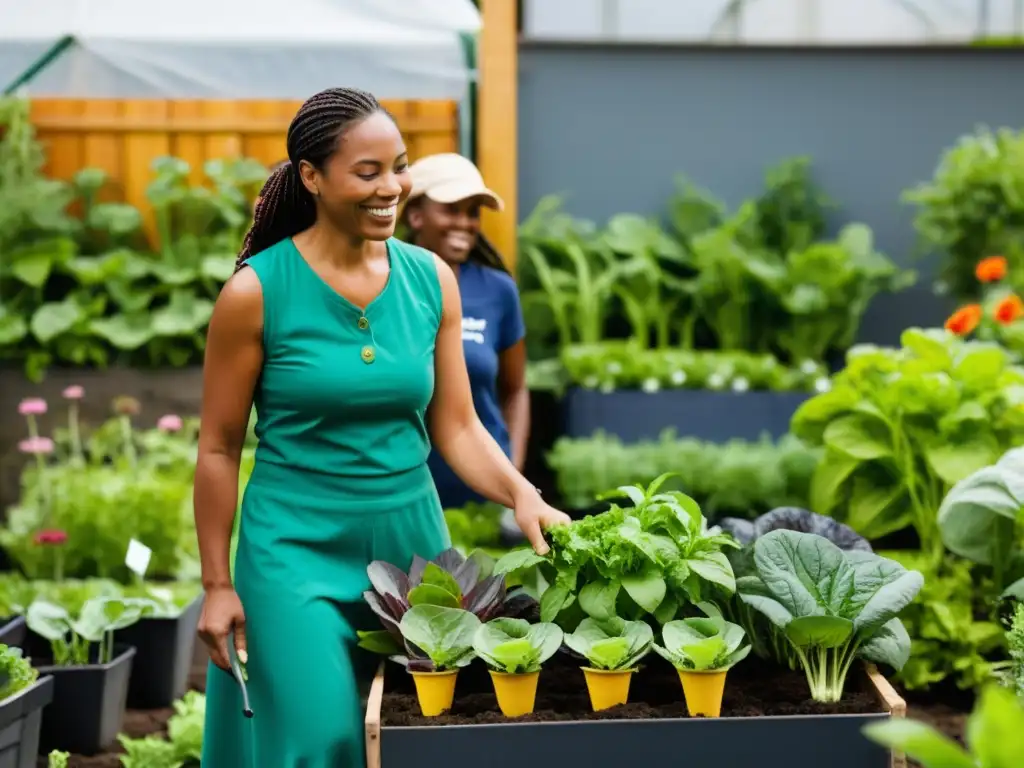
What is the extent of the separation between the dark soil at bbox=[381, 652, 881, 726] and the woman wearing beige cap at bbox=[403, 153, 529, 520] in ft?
4.74

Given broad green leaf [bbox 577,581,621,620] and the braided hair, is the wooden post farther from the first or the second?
broad green leaf [bbox 577,581,621,620]

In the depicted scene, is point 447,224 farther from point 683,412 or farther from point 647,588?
point 683,412

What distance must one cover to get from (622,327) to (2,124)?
3.12 metres

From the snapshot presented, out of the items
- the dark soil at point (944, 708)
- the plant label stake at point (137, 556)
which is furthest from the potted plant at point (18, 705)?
the dark soil at point (944, 708)

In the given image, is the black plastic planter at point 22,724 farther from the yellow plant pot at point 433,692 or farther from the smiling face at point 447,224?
the smiling face at point 447,224

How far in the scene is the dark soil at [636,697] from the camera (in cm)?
196

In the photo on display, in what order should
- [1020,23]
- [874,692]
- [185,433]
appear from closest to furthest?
[874,692] < [185,433] < [1020,23]

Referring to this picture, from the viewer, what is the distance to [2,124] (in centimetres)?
643

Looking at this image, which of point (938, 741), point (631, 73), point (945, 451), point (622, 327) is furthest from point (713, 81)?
point (938, 741)

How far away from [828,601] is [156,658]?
8.31ft

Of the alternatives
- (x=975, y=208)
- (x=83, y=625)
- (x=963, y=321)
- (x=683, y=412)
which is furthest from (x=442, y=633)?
→ (x=975, y=208)

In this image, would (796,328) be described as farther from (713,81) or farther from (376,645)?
(376,645)

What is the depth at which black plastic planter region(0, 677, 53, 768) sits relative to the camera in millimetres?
2855

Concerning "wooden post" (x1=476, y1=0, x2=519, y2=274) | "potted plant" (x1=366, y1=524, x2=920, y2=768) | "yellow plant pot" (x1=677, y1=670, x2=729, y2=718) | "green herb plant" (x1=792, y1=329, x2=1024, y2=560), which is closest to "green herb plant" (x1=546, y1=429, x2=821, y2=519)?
"green herb plant" (x1=792, y1=329, x2=1024, y2=560)
